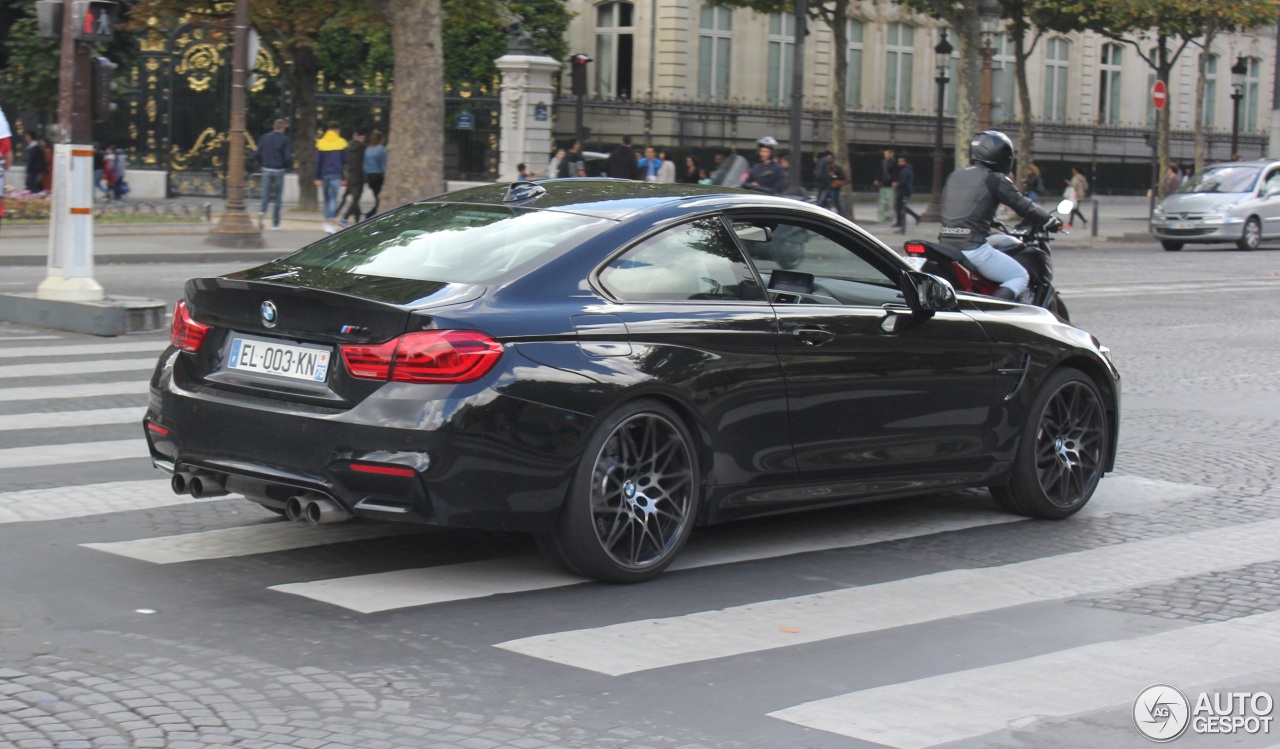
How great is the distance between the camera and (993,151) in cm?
1104

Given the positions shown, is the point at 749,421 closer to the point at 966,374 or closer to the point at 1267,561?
the point at 966,374

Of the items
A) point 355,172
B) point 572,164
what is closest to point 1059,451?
point 572,164

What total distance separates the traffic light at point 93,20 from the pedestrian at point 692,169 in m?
23.7

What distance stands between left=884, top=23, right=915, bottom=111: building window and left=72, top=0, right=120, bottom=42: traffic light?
4569 centimetres

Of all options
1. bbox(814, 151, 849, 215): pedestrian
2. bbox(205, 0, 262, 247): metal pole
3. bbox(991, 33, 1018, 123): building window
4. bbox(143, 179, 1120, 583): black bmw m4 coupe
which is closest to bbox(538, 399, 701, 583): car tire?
bbox(143, 179, 1120, 583): black bmw m4 coupe

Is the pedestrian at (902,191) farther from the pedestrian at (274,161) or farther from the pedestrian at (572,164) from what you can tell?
the pedestrian at (274,161)

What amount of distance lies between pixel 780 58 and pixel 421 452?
168 ft

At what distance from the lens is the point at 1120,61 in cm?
6594

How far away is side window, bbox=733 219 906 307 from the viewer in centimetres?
683

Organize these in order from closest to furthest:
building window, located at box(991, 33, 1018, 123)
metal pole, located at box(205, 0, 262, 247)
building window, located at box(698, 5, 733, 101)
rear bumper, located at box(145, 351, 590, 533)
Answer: rear bumper, located at box(145, 351, 590, 533) < metal pole, located at box(205, 0, 262, 247) < building window, located at box(698, 5, 733, 101) < building window, located at box(991, 33, 1018, 123)

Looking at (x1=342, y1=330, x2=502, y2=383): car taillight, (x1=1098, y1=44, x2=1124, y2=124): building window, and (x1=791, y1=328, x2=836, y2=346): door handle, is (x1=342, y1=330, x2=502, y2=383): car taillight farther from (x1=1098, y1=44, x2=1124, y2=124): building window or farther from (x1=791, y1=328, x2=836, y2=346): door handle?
(x1=1098, y1=44, x2=1124, y2=124): building window

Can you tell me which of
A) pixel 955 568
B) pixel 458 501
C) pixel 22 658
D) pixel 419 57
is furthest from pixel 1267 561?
pixel 419 57

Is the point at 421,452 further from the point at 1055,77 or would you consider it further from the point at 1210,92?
the point at 1210,92

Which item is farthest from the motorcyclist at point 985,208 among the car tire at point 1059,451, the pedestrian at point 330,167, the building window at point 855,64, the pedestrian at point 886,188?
the building window at point 855,64
